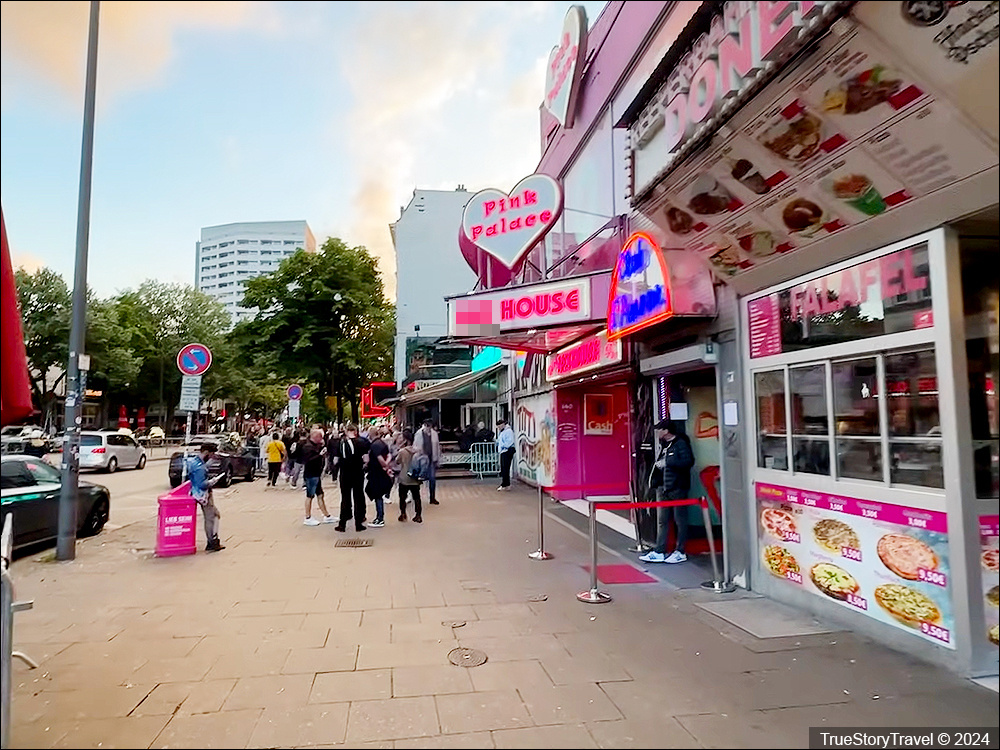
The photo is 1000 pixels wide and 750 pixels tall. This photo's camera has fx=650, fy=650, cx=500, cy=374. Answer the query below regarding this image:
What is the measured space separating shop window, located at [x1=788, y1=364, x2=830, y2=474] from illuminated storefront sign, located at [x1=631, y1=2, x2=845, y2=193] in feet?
8.05

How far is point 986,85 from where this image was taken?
3.40 meters

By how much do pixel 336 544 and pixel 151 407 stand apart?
56704 millimetres

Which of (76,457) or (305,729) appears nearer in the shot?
(305,729)

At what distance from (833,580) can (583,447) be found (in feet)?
29.8

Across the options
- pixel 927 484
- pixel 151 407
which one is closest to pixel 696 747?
pixel 927 484

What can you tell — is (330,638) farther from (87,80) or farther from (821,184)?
(87,80)

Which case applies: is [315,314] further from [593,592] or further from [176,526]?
[593,592]

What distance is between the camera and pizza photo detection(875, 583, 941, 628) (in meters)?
4.88

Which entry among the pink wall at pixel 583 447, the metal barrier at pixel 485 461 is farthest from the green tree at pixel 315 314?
the pink wall at pixel 583 447

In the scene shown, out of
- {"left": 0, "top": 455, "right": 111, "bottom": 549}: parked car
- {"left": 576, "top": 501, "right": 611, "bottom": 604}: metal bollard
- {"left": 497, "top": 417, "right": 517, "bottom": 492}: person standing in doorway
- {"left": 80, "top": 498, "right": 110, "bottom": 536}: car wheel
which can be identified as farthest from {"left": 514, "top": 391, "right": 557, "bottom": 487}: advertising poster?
{"left": 0, "top": 455, "right": 111, "bottom": 549}: parked car

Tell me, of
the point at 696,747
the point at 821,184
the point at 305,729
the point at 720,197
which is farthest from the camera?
the point at 720,197

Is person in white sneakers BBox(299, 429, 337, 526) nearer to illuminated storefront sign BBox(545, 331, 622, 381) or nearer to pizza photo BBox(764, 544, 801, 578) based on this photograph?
illuminated storefront sign BBox(545, 331, 622, 381)

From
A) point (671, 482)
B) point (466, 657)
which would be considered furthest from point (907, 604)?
point (466, 657)

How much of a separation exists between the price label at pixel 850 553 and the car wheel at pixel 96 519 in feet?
38.1
